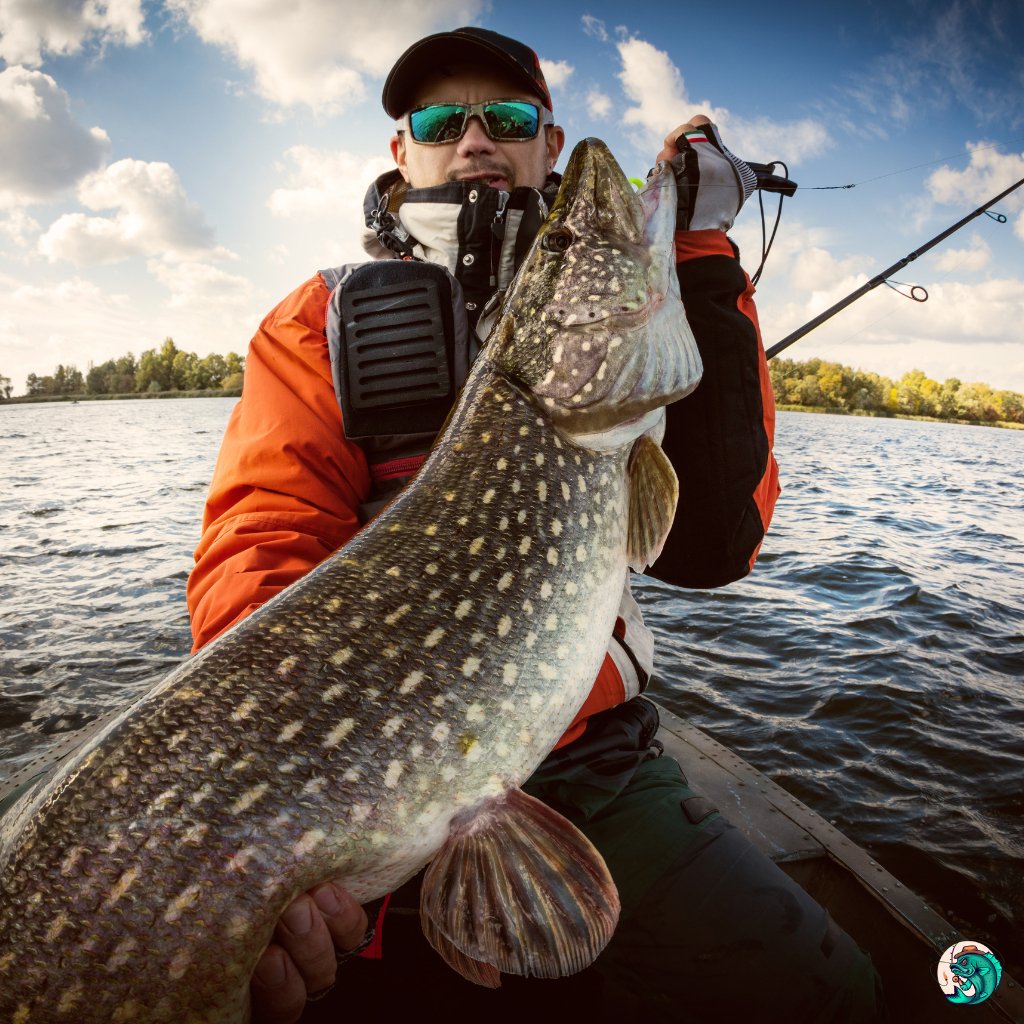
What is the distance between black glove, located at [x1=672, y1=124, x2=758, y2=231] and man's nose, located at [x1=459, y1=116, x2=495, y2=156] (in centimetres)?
75

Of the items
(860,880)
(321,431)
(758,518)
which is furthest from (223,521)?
(860,880)

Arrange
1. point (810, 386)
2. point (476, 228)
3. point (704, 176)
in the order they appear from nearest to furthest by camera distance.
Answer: point (704, 176), point (476, 228), point (810, 386)

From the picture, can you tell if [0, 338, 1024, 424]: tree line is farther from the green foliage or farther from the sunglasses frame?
the sunglasses frame

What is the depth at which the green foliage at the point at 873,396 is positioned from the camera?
73250 mm

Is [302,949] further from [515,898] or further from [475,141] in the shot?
[475,141]

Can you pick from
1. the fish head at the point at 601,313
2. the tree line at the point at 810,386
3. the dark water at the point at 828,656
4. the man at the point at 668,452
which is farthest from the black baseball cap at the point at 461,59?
the tree line at the point at 810,386

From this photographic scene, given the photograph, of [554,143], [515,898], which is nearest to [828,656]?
[554,143]

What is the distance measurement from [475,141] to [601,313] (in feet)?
3.47

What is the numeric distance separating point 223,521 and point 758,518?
1662 mm

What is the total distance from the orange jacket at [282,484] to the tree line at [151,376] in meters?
94.1

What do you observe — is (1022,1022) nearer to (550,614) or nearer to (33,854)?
(550,614)

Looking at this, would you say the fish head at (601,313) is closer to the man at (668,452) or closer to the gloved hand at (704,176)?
the gloved hand at (704,176)

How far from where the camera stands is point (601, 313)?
1927 mm

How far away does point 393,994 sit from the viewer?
7.11 feet
